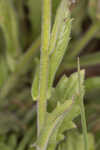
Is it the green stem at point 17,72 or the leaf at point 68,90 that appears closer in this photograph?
the leaf at point 68,90

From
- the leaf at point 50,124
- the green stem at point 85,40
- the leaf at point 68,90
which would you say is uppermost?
the green stem at point 85,40

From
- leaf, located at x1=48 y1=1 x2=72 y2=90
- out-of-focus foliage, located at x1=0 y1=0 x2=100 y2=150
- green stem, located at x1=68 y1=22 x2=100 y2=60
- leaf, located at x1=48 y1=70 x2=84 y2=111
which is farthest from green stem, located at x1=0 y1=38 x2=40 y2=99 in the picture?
leaf, located at x1=48 y1=1 x2=72 y2=90

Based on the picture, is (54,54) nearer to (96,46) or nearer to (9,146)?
(9,146)

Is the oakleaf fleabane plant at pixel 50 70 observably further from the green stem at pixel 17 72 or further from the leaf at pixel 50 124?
the green stem at pixel 17 72

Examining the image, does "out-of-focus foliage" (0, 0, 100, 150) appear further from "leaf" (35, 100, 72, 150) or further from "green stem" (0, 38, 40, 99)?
"leaf" (35, 100, 72, 150)

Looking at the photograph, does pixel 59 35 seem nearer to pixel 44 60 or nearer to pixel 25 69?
pixel 44 60

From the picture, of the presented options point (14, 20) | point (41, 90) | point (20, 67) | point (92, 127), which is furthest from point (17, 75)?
point (41, 90)

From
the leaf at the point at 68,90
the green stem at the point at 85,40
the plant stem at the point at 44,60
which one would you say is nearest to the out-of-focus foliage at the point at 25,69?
the green stem at the point at 85,40
